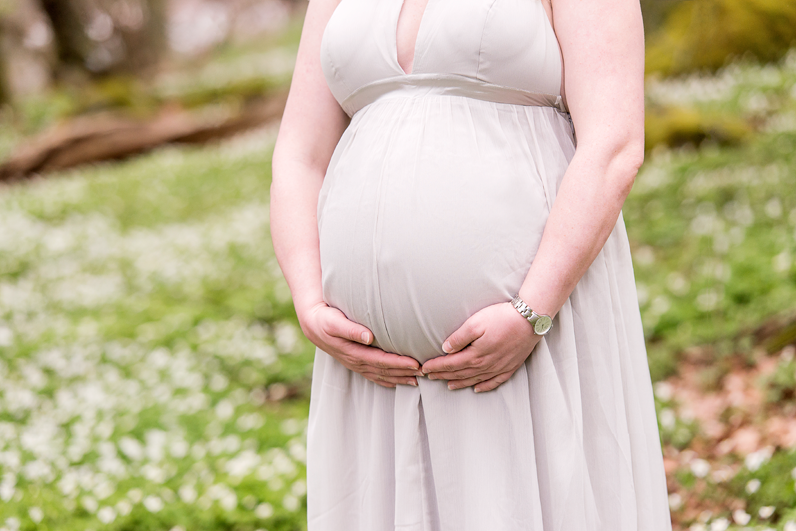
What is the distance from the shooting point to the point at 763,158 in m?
6.75

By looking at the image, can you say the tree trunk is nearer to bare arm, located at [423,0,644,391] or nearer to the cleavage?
the cleavage

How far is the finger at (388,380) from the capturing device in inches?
63.0

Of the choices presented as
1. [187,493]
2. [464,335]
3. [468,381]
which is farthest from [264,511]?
[464,335]

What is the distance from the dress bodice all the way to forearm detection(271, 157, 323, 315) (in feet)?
0.98

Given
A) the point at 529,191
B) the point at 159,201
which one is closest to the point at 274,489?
the point at 529,191

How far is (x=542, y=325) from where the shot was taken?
1455mm

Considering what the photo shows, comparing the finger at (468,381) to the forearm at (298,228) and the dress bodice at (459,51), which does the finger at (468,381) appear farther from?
the dress bodice at (459,51)

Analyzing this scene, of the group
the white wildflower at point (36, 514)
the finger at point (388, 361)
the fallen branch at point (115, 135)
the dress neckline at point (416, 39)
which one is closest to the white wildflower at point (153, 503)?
the white wildflower at point (36, 514)

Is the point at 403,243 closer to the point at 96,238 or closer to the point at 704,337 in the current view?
the point at 704,337

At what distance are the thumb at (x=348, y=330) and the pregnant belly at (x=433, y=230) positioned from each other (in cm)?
3

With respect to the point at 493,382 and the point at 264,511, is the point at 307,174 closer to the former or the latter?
the point at 493,382

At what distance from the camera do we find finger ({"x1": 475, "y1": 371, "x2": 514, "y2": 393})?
1.52 m

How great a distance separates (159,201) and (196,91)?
7.36 metres

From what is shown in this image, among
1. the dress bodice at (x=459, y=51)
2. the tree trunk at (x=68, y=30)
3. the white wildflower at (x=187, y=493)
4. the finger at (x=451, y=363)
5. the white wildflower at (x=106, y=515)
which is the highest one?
the tree trunk at (x=68, y=30)
